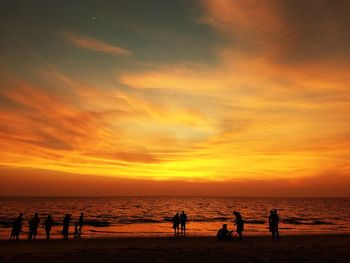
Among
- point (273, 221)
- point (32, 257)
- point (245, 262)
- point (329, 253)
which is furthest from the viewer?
point (273, 221)

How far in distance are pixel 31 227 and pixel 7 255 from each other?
9601mm

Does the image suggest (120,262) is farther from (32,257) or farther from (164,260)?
(32,257)

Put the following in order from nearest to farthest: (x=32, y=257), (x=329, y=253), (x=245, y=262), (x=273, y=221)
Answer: (x=245, y=262)
(x=32, y=257)
(x=329, y=253)
(x=273, y=221)

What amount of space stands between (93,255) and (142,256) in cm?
273

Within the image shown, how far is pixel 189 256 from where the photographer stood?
1700 cm

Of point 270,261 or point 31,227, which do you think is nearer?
point 270,261

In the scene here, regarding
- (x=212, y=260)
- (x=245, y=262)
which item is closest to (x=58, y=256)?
(x=212, y=260)

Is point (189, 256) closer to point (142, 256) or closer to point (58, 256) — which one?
point (142, 256)

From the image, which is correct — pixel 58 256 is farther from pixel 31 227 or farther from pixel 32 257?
pixel 31 227

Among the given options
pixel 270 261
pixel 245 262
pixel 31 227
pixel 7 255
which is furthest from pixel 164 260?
pixel 31 227

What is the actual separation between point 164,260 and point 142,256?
1568 mm

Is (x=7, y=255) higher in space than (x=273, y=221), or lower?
lower

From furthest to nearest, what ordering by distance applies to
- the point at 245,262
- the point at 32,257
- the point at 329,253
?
1. the point at 329,253
2. the point at 32,257
3. the point at 245,262

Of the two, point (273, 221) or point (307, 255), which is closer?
point (307, 255)
